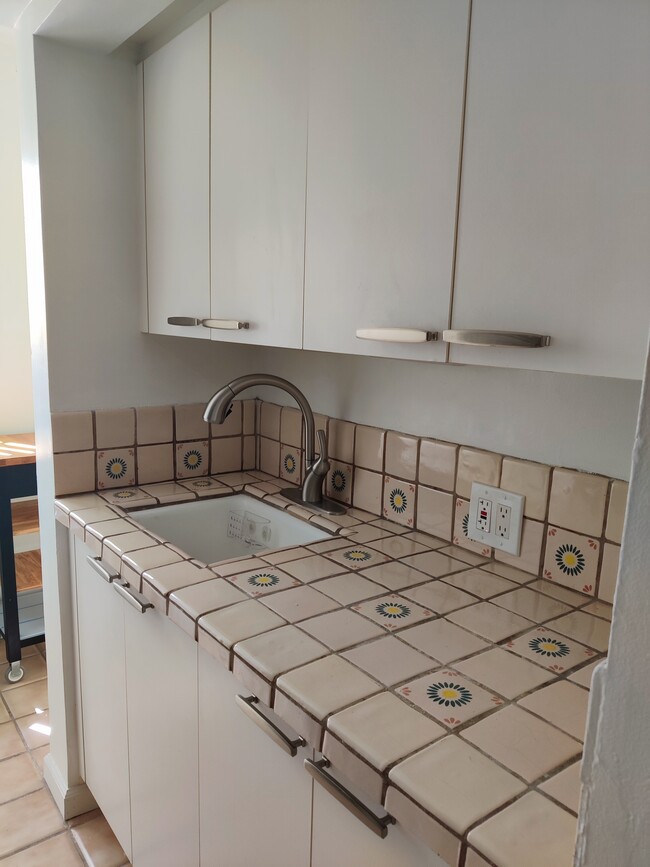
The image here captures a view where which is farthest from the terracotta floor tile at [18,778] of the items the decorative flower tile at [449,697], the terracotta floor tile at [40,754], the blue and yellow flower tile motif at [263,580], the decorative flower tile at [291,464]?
the decorative flower tile at [449,697]

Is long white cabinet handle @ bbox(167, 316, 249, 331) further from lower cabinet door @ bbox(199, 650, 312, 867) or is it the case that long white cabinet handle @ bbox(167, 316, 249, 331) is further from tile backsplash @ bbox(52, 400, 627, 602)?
lower cabinet door @ bbox(199, 650, 312, 867)

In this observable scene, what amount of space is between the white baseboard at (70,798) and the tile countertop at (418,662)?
84 cm

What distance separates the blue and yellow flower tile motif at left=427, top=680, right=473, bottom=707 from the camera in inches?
31.7

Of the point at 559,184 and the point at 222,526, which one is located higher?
the point at 559,184

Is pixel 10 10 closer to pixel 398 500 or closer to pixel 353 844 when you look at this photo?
pixel 398 500

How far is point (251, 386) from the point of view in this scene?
1562 millimetres

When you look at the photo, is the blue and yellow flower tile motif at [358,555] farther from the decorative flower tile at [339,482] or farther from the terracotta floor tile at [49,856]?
the terracotta floor tile at [49,856]

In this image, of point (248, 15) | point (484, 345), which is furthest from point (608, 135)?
point (248, 15)

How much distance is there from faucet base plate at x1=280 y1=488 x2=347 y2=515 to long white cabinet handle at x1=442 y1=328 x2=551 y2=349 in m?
0.75

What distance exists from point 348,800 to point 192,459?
1243mm

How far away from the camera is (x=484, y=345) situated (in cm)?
84

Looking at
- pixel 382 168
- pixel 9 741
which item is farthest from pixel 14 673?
pixel 382 168

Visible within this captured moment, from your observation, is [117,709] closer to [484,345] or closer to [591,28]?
[484,345]

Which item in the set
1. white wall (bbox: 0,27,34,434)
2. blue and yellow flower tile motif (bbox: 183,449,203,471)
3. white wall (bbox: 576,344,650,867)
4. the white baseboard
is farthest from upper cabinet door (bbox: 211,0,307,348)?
white wall (bbox: 0,27,34,434)
